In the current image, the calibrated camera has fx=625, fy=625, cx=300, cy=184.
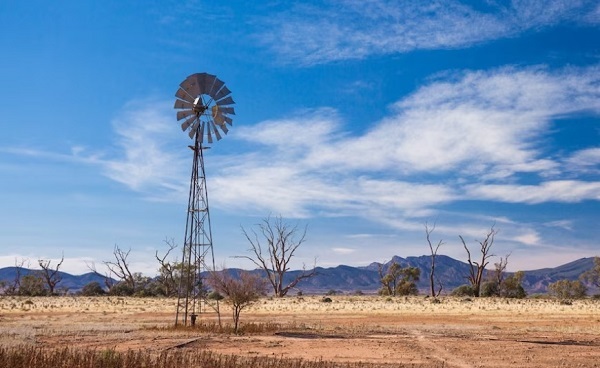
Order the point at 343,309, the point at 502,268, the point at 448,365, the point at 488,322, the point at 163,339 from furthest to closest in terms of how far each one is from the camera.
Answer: the point at 502,268 < the point at 343,309 < the point at 488,322 < the point at 163,339 < the point at 448,365

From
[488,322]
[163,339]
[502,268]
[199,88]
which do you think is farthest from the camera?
[502,268]

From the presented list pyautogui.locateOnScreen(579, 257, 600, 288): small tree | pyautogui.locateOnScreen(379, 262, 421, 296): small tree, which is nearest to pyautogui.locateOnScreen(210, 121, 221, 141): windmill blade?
pyautogui.locateOnScreen(379, 262, 421, 296): small tree

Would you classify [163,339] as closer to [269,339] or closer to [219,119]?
[269,339]

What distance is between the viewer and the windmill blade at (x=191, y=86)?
2900 centimetres

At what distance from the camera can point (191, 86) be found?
29.1 metres

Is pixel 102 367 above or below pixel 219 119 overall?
below

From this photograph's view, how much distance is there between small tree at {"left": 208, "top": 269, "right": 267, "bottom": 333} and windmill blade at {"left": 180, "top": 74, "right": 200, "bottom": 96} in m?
8.50

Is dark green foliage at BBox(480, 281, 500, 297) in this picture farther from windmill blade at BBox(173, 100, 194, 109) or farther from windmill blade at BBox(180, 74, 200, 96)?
windmill blade at BBox(180, 74, 200, 96)

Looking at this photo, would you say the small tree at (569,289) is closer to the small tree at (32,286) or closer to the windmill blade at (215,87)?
the small tree at (32,286)

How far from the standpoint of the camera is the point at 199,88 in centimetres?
2906

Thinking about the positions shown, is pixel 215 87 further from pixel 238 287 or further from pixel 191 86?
pixel 238 287

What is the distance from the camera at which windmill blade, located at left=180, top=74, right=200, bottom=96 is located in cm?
2900

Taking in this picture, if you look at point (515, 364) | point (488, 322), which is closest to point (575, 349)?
point (515, 364)

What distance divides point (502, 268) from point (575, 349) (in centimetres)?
6185
